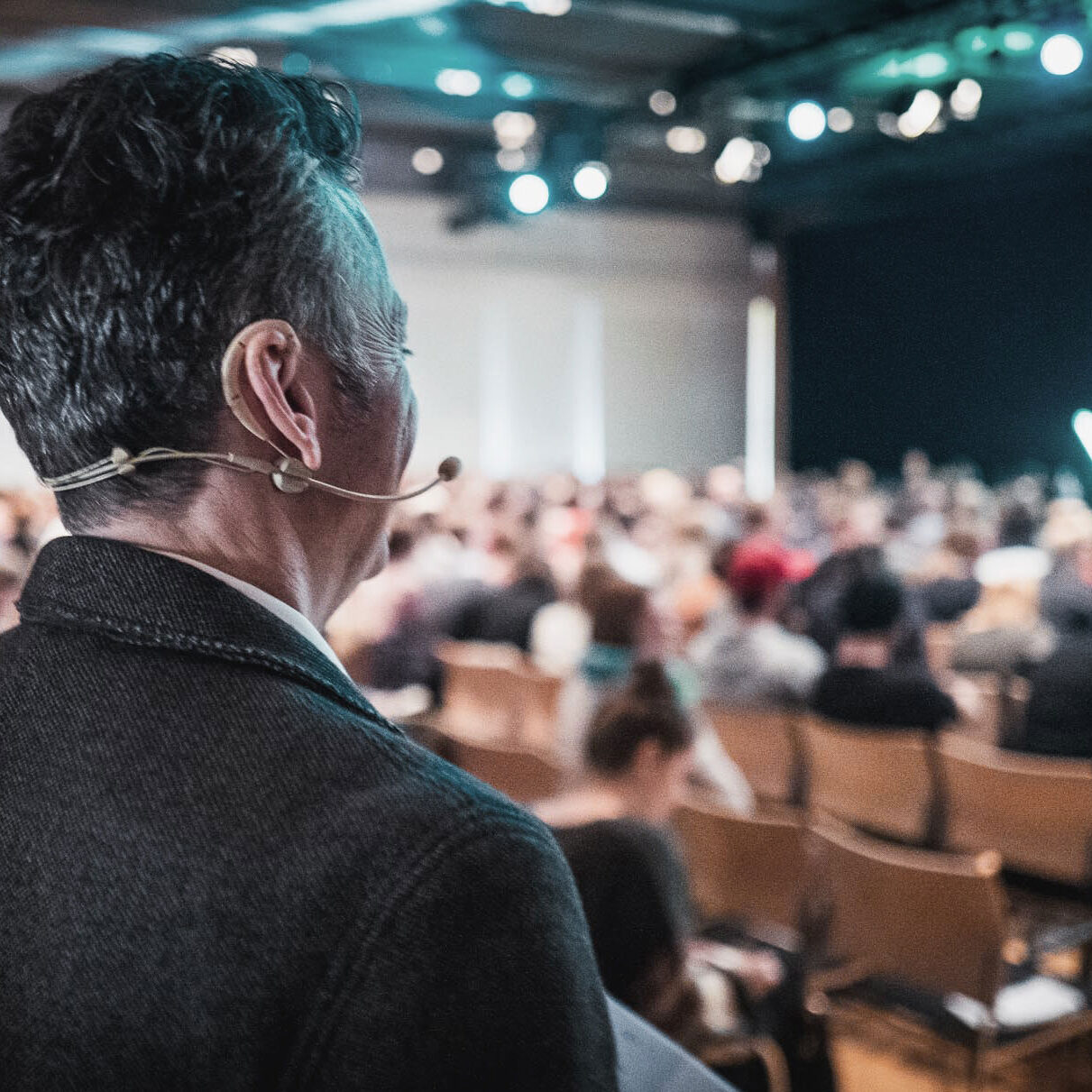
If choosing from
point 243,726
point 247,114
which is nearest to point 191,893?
point 243,726

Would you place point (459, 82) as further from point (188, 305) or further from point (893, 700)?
point (188, 305)

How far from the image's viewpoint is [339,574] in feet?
2.69

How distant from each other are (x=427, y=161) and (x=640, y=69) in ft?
14.5

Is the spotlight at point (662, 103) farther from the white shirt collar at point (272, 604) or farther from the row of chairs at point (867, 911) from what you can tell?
the white shirt collar at point (272, 604)

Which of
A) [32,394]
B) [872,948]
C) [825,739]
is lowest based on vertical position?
[872,948]

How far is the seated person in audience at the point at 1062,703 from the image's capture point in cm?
466

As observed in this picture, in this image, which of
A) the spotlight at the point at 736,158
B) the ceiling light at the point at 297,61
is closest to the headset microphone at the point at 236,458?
the ceiling light at the point at 297,61

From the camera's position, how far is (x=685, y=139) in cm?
1566

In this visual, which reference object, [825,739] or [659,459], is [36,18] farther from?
[659,459]

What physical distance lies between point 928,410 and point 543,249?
6.68 m

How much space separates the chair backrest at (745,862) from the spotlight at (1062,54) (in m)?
6.43

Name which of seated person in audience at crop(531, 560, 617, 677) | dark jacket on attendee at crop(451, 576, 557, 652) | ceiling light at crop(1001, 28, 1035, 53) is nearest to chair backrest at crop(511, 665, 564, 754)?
seated person in audience at crop(531, 560, 617, 677)

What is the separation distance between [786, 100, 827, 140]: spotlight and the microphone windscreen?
9871 millimetres

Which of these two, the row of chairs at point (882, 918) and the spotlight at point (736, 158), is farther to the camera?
the spotlight at point (736, 158)
